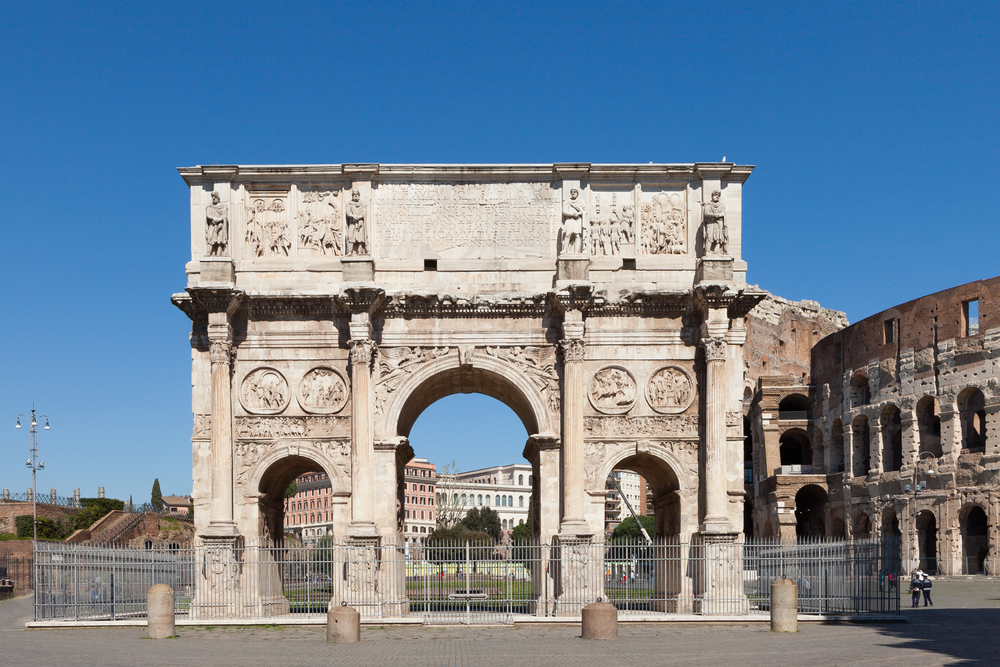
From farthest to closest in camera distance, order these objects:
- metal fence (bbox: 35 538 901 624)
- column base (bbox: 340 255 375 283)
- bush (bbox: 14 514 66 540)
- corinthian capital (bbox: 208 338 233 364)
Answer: bush (bbox: 14 514 66 540)
column base (bbox: 340 255 375 283)
corinthian capital (bbox: 208 338 233 364)
metal fence (bbox: 35 538 901 624)

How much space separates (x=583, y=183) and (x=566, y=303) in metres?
2.94

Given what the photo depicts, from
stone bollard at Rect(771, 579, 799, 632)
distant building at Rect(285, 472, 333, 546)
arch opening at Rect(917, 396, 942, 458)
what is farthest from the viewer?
distant building at Rect(285, 472, 333, 546)

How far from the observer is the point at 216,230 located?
77.2 ft

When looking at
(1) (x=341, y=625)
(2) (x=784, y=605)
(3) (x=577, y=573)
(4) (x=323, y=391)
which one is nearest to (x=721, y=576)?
(3) (x=577, y=573)

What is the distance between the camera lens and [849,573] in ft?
71.7

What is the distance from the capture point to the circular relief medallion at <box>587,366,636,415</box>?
931 inches

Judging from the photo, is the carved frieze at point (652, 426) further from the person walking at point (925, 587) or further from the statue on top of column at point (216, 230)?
the statue on top of column at point (216, 230)

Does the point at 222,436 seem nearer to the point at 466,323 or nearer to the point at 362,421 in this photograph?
the point at 362,421

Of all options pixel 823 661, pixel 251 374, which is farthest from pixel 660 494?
pixel 823 661

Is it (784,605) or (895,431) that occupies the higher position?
(895,431)

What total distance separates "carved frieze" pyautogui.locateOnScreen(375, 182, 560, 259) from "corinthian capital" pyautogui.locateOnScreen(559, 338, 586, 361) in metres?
2.18

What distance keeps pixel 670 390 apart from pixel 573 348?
2.45 metres

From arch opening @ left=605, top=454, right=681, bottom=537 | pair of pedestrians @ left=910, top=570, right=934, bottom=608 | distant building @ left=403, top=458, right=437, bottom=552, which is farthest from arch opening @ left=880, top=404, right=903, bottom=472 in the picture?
distant building @ left=403, top=458, right=437, bottom=552

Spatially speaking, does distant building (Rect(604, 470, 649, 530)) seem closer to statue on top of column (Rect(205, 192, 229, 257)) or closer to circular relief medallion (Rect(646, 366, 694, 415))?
circular relief medallion (Rect(646, 366, 694, 415))
